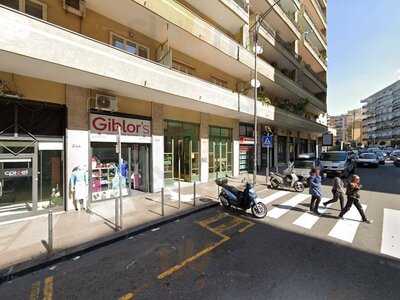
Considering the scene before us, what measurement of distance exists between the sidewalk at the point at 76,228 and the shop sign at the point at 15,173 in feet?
4.52

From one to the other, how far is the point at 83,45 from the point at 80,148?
11.7ft

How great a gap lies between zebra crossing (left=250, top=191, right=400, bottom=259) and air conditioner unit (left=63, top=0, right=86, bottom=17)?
934 cm

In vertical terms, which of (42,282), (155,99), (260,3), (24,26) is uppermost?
(260,3)

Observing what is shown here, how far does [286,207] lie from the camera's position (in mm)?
8984

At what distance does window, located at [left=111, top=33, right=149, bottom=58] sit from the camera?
9.83 metres

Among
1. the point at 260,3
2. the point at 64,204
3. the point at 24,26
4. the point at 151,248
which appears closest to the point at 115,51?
the point at 24,26

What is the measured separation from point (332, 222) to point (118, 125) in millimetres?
8348

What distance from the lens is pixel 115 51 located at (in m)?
7.76

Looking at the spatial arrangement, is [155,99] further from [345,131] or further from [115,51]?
[345,131]

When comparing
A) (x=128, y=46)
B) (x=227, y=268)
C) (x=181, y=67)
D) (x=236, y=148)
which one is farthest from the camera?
(x=236, y=148)

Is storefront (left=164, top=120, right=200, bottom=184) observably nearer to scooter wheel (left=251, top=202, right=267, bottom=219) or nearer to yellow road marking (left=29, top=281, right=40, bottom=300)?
scooter wheel (left=251, top=202, right=267, bottom=219)

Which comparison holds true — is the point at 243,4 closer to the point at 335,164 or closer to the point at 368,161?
the point at 335,164

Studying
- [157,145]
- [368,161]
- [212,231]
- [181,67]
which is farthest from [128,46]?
[368,161]

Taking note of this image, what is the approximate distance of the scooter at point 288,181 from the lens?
12.2 metres
